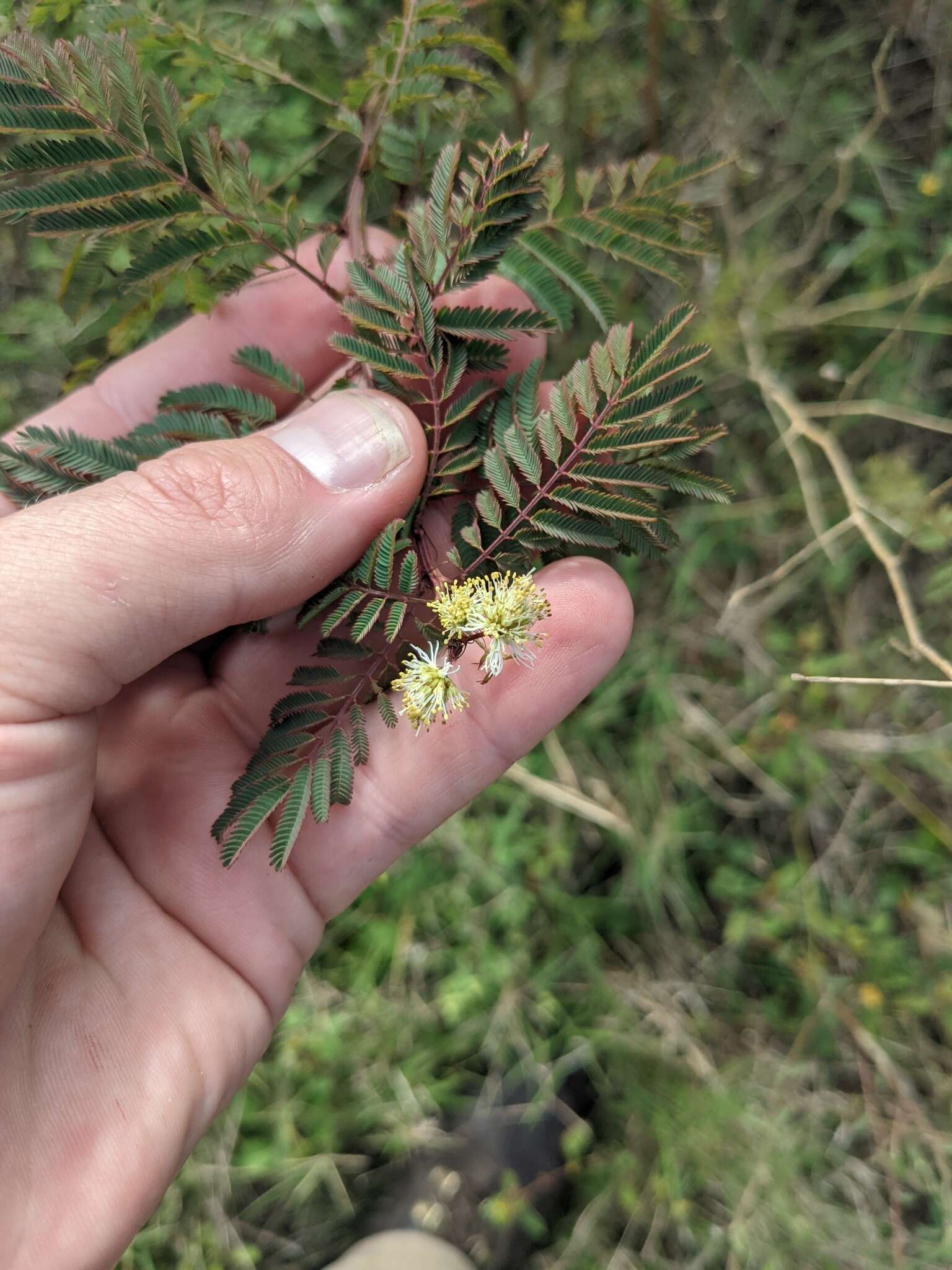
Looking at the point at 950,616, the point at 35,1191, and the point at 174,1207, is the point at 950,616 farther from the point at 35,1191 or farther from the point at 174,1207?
the point at 174,1207

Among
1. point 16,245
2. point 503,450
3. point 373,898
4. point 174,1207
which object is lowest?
point 174,1207

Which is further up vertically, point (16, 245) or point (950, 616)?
point (16, 245)

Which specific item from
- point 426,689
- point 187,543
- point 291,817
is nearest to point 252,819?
point 291,817

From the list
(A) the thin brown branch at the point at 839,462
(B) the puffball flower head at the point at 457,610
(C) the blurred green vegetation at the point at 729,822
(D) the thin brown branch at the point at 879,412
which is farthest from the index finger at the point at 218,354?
(D) the thin brown branch at the point at 879,412

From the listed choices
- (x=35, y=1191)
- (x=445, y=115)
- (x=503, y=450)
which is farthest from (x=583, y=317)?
(x=35, y=1191)

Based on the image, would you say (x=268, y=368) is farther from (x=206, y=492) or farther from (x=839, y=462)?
(x=839, y=462)

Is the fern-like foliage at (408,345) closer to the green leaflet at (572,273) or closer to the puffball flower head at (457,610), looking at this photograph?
the green leaflet at (572,273)

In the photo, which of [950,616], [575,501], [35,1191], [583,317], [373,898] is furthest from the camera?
[373,898]
